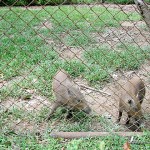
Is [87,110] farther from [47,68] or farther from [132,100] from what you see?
[47,68]

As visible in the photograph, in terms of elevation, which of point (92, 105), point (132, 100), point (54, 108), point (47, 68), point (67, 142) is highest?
point (132, 100)

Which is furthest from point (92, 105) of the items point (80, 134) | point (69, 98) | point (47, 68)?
point (47, 68)

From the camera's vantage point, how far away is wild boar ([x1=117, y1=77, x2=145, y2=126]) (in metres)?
4.07

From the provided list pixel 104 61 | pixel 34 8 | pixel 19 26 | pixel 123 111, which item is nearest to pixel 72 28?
pixel 19 26

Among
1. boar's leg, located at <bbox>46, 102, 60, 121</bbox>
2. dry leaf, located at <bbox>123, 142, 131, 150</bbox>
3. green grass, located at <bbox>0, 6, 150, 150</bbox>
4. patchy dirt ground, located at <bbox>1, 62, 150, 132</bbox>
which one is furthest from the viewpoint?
boar's leg, located at <bbox>46, 102, 60, 121</bbox>

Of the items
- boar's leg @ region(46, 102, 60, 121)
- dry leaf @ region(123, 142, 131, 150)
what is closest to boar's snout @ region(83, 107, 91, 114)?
boar's leg @ region(46, 102, 60, 121)

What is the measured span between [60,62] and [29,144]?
8.13ft

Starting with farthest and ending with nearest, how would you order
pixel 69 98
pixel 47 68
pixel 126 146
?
pixel 47 68 → pixel 69 98 → pixel 126 146

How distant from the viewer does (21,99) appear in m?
4.64

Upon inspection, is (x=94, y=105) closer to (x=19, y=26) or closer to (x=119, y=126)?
(x=119, y=126)

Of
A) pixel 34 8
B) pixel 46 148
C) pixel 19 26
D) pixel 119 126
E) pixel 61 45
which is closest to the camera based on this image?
pixel 46 148

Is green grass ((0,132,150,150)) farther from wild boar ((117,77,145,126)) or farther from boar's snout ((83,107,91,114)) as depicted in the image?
boar's snout ((83,107,91,114))

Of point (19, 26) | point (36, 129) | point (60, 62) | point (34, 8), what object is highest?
point (36, 129)

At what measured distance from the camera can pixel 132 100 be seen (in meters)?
4.08
